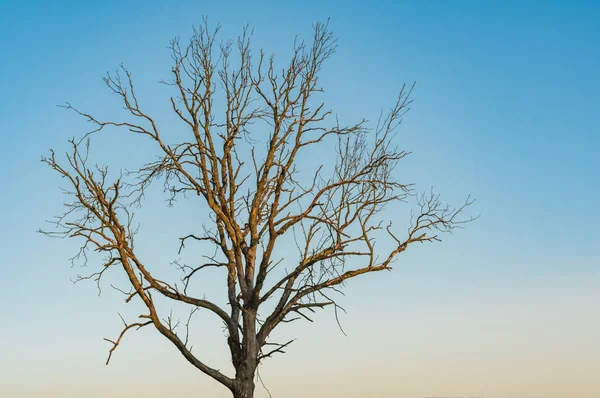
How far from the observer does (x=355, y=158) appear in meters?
10.2

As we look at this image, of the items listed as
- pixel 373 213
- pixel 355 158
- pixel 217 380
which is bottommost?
pixel 217 380

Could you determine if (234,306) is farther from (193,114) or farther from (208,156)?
(193,114)

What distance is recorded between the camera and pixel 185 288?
32.6ft

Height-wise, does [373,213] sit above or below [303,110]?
below

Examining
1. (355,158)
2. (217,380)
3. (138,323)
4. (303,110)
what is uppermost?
(303,110)

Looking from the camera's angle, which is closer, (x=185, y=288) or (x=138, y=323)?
(x=138, y=323)

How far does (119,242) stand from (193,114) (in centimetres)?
247

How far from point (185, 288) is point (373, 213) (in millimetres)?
3256

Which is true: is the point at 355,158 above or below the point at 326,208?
above

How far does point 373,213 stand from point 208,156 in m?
2.92

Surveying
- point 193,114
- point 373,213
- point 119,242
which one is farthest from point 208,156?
point 373,213

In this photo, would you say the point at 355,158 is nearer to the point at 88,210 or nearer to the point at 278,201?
the point at 278,201

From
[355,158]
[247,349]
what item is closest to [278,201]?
[355,158]

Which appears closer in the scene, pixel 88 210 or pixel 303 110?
pixel 88 210
